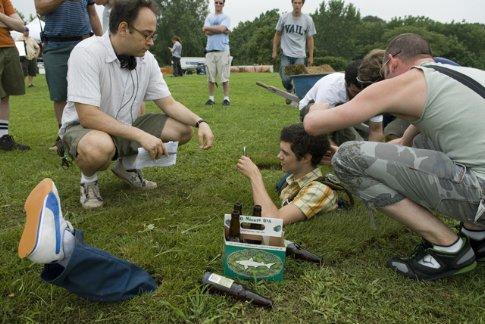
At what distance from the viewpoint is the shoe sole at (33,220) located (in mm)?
1658

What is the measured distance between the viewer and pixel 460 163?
88.8 inches

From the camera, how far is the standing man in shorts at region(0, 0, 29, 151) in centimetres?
530

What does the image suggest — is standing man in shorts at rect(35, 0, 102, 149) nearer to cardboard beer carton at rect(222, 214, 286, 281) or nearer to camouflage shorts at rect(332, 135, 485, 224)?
cardboard beer carton at rect(222, 214, 286, 281)

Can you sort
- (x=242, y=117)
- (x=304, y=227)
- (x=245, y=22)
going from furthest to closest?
(x=245, y=22) → (x=242, y=117) → (x=304, y=227)

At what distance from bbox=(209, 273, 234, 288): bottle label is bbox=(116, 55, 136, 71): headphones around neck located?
6.51ft

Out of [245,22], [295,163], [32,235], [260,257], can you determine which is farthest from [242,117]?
[245,22]

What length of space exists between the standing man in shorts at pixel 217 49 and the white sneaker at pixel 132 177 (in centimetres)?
588

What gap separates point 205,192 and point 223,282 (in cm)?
161

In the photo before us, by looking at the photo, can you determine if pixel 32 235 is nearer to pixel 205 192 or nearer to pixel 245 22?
pixel 205 192

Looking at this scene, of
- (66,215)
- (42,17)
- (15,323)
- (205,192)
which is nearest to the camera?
(15,323)

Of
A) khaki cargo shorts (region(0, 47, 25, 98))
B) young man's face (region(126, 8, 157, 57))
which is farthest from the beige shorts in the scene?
young man's face (region(126, 8, 157, 57))

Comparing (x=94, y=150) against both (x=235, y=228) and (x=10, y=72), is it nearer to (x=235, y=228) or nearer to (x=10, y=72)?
(x=235, y=228)

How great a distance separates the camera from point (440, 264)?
2.41m

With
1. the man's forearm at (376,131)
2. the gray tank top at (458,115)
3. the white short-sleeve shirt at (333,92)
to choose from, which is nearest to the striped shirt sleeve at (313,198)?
the gray tank top at (458,115)
